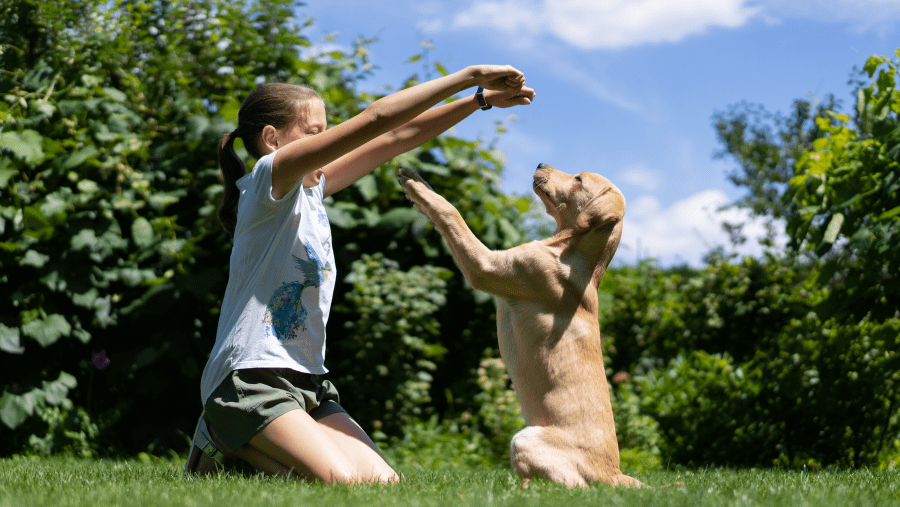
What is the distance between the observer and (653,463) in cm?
569

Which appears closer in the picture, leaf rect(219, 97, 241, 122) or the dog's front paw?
the dog's front paw

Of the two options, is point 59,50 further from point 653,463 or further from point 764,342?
point 764,342

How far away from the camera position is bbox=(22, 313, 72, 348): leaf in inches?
206

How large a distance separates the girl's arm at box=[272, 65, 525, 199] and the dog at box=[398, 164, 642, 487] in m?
0.52

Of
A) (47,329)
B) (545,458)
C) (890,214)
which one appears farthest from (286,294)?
(890,214)

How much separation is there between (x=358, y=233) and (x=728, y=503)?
434cm

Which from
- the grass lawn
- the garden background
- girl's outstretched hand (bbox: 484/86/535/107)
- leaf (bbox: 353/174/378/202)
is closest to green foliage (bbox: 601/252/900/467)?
the garden background

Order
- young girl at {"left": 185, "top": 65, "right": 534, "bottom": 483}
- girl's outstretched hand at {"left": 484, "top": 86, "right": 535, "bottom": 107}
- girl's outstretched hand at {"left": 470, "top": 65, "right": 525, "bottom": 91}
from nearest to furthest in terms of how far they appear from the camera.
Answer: young girl at {"left": 185, "top": 65, "right": 534, "bottom": 483} → girl's outstretched hand at {"left": 470, "top": 65, "right": 525, "bottom": 91} → girl's outstretched hand at {"left": 484, "top": 86, "right": 535, "bottom": 107}

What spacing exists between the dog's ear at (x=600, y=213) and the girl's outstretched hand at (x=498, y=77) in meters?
0.66

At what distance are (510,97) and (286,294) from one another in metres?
1.42

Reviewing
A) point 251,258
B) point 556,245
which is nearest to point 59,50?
point 251,258

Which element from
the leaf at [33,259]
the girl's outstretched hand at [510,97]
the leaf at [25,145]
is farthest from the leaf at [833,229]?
the leaf at [25,145]

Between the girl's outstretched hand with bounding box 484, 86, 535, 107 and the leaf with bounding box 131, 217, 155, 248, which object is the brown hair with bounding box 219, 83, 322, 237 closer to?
Answer: the girl's outstretched hand with bounding box 484, 86, 535, 107

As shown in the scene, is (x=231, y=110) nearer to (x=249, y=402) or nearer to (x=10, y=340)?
(x=10, y=340)
